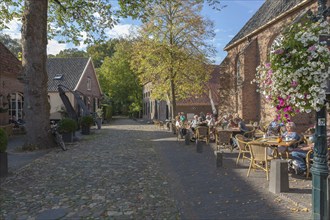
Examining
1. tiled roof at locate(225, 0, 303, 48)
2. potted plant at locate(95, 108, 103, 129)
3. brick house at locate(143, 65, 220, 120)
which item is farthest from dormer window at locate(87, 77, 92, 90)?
tiled roof at locate(225, 0, 303, 48)

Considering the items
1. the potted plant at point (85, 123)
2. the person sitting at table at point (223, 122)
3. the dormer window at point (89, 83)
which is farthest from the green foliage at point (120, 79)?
the person sitting at table at point (223, 122)

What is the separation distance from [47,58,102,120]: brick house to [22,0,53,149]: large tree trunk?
16977 mm

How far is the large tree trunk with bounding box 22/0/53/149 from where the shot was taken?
38.0 feet

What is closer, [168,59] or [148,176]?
[148,176]

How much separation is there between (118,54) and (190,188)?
4219cm

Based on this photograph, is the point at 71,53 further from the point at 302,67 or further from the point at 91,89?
the point at 302,67

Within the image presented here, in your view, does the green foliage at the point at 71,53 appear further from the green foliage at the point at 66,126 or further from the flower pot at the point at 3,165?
the flower pot at the point at 3,165

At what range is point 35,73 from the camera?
11867mm

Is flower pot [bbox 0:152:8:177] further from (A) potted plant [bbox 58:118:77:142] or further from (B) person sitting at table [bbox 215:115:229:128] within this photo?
(B) person sitting at table [bbox 215:115:229:128]

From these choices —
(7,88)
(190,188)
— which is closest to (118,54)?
Answer: (7,88)

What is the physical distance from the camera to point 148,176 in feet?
24.7

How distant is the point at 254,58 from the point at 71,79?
64.4 ft

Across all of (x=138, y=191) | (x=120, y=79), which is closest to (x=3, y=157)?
(x=138, y=191)

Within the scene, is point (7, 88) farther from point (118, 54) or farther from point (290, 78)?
point (118, 54)
